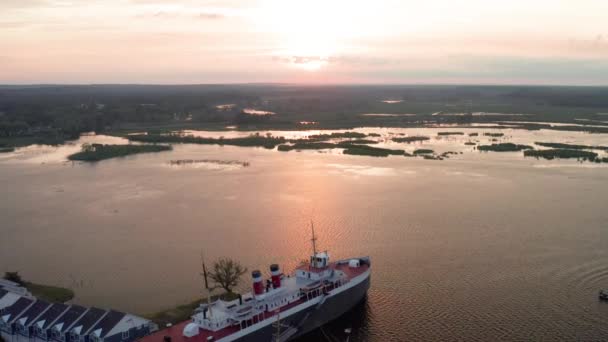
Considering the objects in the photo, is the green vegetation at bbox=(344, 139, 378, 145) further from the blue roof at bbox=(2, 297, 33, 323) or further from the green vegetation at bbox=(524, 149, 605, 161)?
the blue roof at bbox=(2, 297, 33, 323)

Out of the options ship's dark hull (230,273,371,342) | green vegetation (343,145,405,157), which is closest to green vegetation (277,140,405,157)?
green vegetation (343,145,405,157)

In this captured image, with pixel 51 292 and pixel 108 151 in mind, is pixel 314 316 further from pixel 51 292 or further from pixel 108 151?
pixel 108 151

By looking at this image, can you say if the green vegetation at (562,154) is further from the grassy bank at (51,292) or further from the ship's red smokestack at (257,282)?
the grassy bank at (51,292)

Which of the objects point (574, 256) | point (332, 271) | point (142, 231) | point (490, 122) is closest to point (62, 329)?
point (332, 271)

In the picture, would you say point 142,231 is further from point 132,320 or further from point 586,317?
point 586,317

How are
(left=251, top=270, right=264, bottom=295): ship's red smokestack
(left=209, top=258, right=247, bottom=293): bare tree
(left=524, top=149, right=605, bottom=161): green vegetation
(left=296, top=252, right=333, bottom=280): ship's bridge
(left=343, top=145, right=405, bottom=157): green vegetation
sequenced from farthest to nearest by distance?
(left=343, top=145, right=405, bottom=157): green vegetation → (left=524, top=149, right=605, bottom=161): green vegetation → (left=209, top=258, right=247, bottom=293): bare tree → (left=296, top=252, right=333, bottom=280): ship's bridge → (left=251, top=270, right=264, bottom=295): ship's red smokestack

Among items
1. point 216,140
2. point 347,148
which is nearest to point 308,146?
point 347,148
